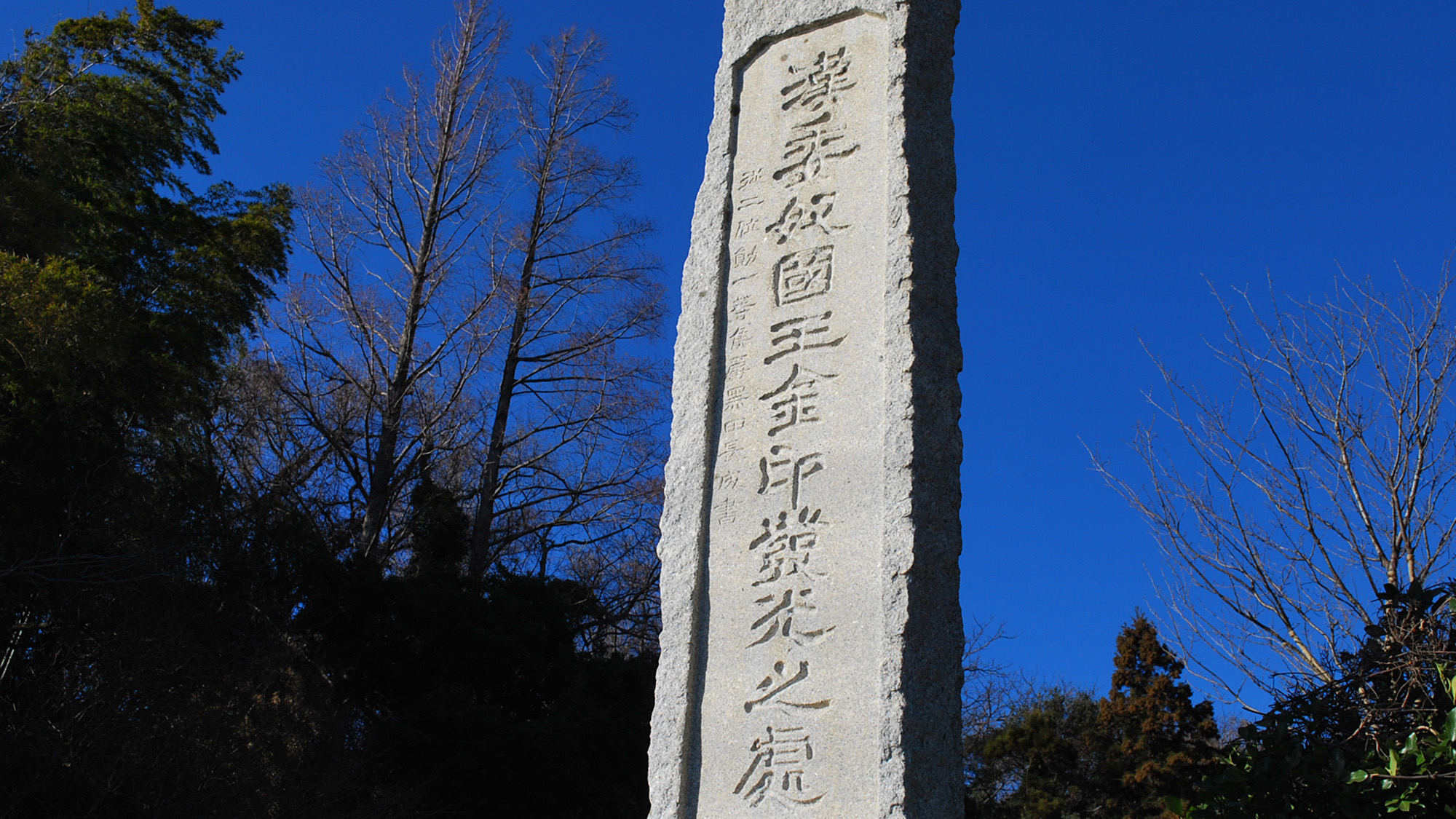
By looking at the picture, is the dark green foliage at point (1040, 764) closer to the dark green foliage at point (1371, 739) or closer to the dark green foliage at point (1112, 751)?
the dark green foliage at point (1112, 751)

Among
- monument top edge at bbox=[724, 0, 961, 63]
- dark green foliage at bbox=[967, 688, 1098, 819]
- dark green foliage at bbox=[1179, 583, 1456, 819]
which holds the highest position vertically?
monument top edge at bbox=[724, 0, 961, 63]

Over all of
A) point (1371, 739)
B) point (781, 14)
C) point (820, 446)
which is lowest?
point (1371, 739)

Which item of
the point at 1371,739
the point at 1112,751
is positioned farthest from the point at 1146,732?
the point at 1371,739

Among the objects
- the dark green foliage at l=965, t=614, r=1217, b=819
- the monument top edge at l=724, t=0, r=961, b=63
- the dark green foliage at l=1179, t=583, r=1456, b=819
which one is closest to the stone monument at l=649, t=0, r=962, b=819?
the monument top edge at l=724, t=0, r=961, b=63

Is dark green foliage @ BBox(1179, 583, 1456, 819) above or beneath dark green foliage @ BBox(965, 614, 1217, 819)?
beneath

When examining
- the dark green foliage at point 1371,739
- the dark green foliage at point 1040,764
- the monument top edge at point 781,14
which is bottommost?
the dark green foliage at point 1371,739

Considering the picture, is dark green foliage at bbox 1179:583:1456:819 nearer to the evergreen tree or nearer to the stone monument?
the stone monument

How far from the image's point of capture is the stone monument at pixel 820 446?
3.01 metres

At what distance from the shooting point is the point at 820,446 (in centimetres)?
332

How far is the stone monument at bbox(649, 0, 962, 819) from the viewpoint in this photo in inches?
Answer: 118

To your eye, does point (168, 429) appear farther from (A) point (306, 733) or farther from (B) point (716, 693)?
(B) point (716, 693)

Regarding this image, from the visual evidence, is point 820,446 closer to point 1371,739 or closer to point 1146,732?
point 1371,739

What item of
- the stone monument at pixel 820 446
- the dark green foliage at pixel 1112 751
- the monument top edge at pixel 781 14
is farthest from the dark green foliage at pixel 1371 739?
the dark green foliage at pixel 1112 751

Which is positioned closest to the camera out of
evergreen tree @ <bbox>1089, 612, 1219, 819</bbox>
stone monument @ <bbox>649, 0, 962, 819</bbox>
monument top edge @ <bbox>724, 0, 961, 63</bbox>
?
stone monument @ <bbox>649, 0, 962, 819</bbox>
